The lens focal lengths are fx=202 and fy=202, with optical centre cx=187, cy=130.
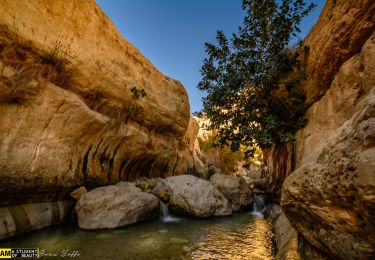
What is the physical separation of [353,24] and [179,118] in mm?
9878

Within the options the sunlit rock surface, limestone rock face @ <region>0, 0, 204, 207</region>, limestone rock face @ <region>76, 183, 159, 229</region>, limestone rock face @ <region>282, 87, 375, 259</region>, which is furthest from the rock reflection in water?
limestone rock face @ <region>0, 0, 204, 207</region>

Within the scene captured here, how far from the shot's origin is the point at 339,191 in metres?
2.31

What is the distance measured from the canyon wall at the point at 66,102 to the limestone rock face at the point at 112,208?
1.29 metres

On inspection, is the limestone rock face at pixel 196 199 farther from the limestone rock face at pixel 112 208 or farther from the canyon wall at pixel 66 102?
the canyon wall at pixel 66 102

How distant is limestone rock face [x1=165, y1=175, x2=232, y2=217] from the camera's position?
8.72m

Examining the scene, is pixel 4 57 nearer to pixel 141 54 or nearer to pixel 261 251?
pixel 141 54

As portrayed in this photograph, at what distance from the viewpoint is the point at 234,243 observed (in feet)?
19.0

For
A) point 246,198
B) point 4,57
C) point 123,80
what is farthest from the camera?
point 246,198

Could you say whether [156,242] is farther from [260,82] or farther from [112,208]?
[260,82]

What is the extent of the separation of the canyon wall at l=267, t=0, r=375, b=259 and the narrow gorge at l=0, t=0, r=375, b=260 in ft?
0.07

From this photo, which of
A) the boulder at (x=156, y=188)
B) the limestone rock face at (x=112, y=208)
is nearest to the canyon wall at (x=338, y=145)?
the limestone rock face at (x=112, y=208)

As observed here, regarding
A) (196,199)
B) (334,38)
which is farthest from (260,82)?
(196,199)

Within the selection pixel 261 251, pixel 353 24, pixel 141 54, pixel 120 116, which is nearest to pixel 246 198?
pixel 261 251

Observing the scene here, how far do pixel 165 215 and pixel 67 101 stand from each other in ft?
19.5
